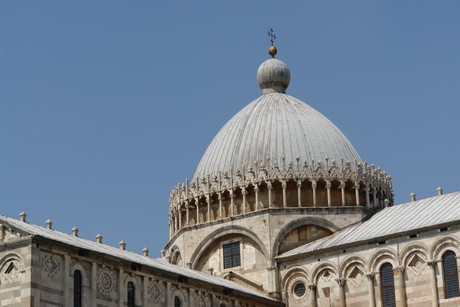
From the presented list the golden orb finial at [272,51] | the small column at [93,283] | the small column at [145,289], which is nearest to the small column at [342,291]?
the small column at [145,289]

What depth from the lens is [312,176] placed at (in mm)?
56812

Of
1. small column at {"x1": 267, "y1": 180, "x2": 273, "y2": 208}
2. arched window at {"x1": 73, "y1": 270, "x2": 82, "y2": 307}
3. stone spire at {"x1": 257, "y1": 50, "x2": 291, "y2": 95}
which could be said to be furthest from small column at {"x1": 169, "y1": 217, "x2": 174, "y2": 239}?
arched window at {"x1": 73, "y1": 270, "x2": 82, "y2": 307}

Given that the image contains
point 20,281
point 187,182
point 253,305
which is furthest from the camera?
point 187,182

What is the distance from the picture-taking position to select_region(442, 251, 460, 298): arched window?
4869 centimetres

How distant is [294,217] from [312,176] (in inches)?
91.1

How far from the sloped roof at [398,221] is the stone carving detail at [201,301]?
665 cm

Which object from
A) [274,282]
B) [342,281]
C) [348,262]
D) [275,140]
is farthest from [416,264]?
[275,140]

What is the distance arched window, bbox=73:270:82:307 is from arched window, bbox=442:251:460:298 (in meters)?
16.0

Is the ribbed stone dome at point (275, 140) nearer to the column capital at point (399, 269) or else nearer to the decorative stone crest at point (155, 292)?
the column capital at point (399, 269)

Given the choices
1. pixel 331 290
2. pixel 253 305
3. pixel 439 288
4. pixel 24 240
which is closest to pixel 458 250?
pixel 439 288

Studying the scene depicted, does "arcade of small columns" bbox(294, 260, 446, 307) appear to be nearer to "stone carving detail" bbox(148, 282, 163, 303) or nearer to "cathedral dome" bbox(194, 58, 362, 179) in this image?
"cathedral dome" bbox(194, 58, 362, 179)

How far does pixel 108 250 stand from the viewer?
47094mm

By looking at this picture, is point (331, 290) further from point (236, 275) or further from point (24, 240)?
point (24, 240)

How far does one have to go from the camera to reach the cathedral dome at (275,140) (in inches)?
2286
